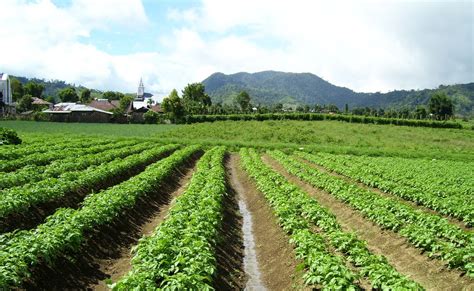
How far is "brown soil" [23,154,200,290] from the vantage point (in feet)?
29.5

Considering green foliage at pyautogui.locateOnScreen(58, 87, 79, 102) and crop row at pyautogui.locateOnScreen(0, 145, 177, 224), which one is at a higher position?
green foliage at pyautogui.locateOnScreen(58, 87, 79, 102)

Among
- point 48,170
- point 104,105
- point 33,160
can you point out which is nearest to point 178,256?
point 48,170

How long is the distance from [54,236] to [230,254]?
16.3ft

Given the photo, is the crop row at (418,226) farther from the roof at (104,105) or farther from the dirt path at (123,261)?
the roof at (104,105)

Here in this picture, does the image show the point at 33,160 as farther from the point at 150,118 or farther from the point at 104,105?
the point at 104,105

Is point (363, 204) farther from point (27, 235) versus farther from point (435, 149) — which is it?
point (435, 149)

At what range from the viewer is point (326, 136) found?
56.2 meters

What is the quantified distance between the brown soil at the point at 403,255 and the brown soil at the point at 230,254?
3.96m

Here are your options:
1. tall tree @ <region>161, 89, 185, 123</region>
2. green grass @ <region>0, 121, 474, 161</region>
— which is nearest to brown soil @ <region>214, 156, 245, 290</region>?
green grass @ <region>0, 121, 474, 161</region>

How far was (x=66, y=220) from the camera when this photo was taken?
A: 10.8m

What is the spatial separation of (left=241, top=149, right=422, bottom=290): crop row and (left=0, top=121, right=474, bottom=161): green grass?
30057 millimetres

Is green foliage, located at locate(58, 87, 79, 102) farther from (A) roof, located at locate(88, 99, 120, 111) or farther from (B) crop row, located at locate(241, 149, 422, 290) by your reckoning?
(B) crop row, located at locate(241, 149, 422, 290)

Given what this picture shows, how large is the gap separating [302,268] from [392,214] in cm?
568

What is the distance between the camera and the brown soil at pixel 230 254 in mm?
9977
